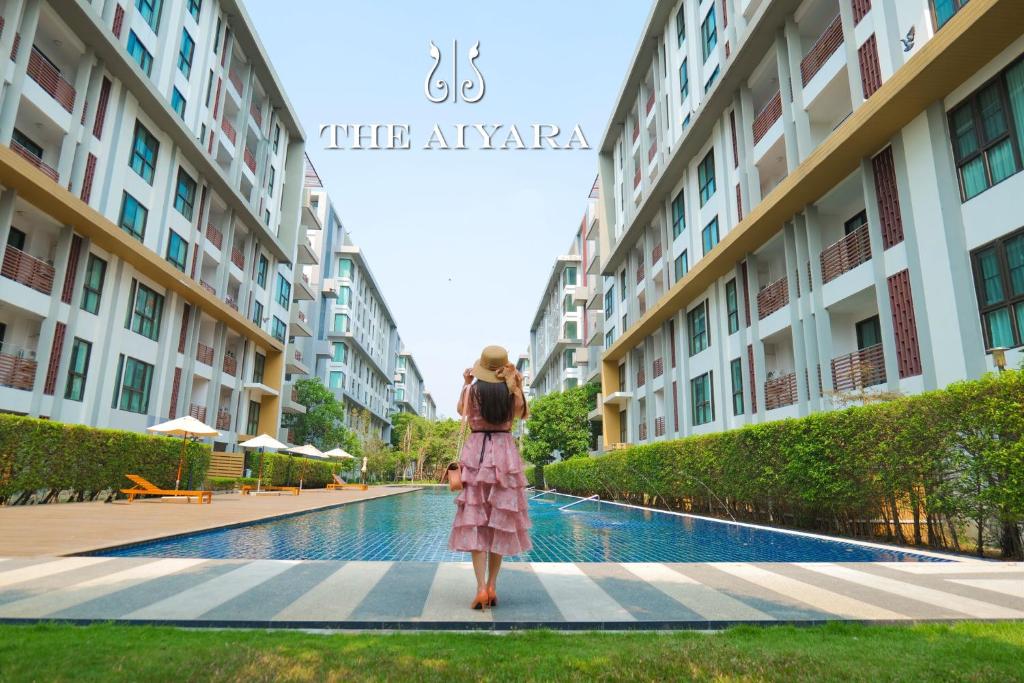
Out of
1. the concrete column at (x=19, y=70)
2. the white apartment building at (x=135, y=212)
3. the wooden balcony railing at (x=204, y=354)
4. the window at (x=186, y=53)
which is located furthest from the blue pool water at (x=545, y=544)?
the window at (x=186, y=53)

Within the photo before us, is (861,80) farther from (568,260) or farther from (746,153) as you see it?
(568,260)

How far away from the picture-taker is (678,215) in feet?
88.9

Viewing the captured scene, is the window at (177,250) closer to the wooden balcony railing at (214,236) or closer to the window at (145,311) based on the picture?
the window at (145,311)

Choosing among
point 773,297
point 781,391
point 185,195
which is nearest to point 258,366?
point 185,195

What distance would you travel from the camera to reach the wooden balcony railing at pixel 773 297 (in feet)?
60.2

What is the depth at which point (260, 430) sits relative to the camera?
35.1m

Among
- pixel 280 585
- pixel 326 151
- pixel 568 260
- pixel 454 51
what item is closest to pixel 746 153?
pixel 454 51

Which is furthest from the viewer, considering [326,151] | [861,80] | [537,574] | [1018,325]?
[326,151]

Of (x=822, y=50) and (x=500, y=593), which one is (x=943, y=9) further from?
(x=500, y=593)

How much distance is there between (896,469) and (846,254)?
27.7 ft

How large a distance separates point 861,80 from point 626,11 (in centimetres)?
1610

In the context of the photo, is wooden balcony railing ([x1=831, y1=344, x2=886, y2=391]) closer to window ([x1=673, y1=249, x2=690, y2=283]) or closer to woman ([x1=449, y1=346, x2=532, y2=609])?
window ([x1=673, y1=249, x2=690, y2=283])

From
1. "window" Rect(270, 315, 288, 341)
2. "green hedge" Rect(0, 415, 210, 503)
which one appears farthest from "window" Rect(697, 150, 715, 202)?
"window" Rect(270, 315, 288, 341)

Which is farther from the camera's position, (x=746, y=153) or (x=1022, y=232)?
(x=746, y=153)
